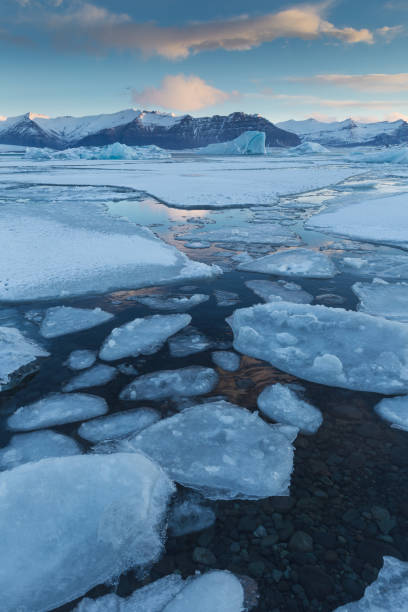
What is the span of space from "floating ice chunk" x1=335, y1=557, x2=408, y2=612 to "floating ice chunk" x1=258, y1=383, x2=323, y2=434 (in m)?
0.90

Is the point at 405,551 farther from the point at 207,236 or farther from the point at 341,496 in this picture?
the point at 207,236

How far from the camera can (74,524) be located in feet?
5.92

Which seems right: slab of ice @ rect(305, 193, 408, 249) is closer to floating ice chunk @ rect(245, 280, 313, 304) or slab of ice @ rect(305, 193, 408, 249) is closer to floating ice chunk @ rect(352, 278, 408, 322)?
floating ice chunk @ rect(352, 278, 408, 322)

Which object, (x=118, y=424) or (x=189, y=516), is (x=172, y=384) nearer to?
(x=118, y=424)

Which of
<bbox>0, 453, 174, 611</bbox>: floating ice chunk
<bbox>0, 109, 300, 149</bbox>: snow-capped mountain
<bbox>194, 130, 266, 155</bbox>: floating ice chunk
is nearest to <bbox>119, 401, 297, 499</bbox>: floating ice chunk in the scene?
<bbox>0, 453, 174, 611</bbox>: floating ice chunk

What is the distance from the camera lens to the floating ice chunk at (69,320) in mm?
3885

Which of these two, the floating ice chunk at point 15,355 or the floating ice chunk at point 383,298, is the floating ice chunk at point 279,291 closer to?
the floating ice chunk at point 383,298

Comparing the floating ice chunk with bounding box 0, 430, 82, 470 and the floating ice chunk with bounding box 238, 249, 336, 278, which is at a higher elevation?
the floating ice chunk with bounding box 238, 249, 336, 278

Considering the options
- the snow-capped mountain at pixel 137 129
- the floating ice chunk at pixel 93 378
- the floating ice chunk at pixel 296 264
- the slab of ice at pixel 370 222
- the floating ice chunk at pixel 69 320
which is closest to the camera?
the floating ice chunk at pixel 93 378

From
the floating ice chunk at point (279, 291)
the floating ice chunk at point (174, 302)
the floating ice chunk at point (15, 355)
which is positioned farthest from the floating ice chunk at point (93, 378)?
the floating ice chunk at point (279, 291)

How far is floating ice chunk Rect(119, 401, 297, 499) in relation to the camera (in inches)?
84.4

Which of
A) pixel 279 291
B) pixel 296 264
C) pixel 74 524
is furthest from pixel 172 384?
pixel 296 264

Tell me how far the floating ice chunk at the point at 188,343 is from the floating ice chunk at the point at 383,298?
6.44ft

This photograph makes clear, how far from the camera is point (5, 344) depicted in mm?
3414
